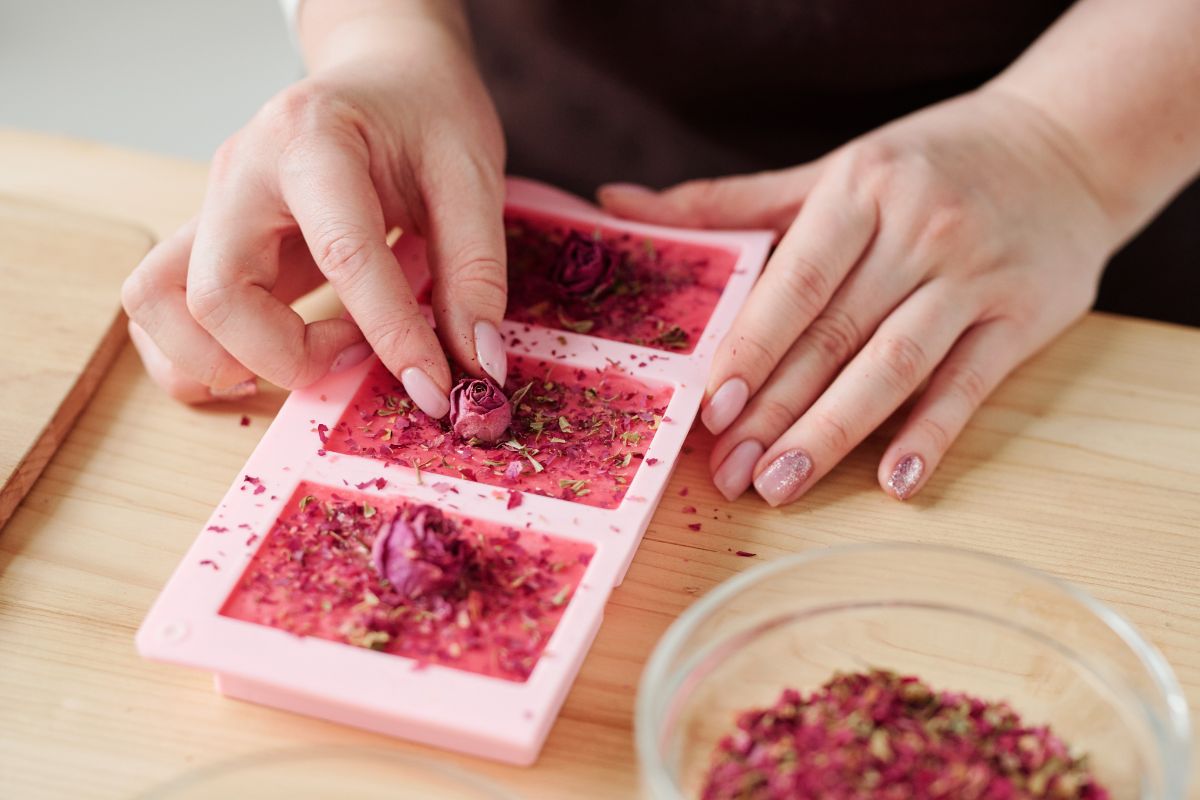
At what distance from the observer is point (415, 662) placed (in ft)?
3.00

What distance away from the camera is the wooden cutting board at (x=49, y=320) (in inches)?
46.3

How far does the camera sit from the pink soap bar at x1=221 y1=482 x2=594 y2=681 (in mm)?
932

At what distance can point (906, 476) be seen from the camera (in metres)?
1.16


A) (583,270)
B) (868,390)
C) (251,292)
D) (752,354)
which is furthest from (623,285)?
(251,292)

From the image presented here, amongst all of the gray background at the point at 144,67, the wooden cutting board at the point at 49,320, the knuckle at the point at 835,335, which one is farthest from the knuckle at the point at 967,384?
the gray background at the point at 144,67

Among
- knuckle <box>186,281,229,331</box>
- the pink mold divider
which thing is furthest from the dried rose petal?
knuckle <box>186,281,229,331</box>

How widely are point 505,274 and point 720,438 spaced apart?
0.27 metres

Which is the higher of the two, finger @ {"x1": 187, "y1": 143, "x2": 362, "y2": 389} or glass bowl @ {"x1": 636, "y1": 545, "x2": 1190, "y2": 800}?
finger @ {"x1": 187, "y1": 143, "x2": 362, "y2": 389}

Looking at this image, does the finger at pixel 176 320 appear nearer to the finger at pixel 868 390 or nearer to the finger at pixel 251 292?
the finger at pixel 251 292

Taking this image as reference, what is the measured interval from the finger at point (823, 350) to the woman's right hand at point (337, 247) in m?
0.25

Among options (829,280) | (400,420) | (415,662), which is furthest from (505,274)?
(415,662)

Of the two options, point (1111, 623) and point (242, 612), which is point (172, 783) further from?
point (1111, 623)

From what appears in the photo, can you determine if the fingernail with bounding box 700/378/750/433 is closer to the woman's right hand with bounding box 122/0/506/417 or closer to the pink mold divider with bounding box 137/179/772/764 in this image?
the pink mold divider with bounding box 137/179/772/764

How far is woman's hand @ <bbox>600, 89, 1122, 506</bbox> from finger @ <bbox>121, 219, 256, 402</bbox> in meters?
0.48
